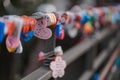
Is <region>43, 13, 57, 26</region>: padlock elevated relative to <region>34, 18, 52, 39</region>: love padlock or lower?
elevated

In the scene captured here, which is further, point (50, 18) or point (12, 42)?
point (50, 18)

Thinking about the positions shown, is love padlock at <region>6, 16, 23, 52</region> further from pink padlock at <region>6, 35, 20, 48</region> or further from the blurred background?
the blurred background

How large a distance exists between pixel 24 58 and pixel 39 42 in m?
0.14

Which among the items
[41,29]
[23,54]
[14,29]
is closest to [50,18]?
[41,29]

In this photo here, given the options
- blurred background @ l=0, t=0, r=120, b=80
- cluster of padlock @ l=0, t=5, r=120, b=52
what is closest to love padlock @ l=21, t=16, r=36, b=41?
cluster of padlock @ l=0, t=5, r=120, b=52

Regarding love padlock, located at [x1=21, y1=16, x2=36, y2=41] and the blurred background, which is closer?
love padlock, located at [x1=21, y1=16, x2=36, y2=41]

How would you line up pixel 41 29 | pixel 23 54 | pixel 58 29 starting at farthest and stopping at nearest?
pixel 23 54 < pixel 58 29 < pixel 41 29

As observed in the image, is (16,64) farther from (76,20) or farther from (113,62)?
(113,62)

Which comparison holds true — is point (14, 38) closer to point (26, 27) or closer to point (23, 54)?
point (26, 27)

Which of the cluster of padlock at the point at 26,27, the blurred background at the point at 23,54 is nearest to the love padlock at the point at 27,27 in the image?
the cluster of padlock at the point at 26,27

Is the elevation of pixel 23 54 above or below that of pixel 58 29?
below

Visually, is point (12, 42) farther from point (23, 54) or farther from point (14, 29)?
point (23, 54)

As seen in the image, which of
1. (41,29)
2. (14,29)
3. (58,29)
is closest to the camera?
(14,29)

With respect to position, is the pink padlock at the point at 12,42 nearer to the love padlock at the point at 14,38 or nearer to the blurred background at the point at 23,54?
the love padlock at the point at 14,38
